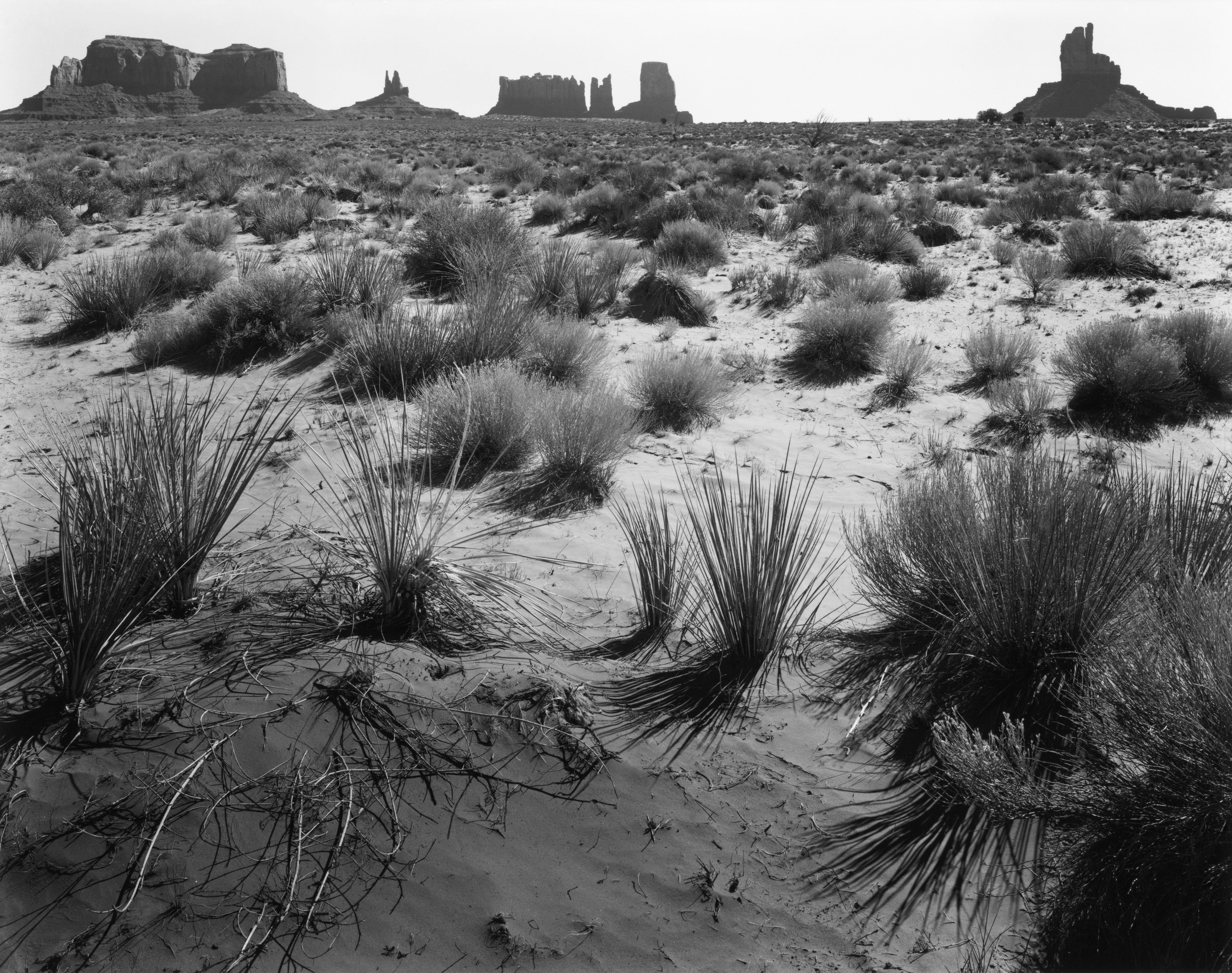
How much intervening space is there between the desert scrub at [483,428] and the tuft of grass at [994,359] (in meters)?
4.08

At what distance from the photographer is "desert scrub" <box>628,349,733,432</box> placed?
22.2 ft

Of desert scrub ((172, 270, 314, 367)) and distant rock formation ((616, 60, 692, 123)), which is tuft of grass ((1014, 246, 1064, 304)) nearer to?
desert scrub ((172, 270, 314, 367))

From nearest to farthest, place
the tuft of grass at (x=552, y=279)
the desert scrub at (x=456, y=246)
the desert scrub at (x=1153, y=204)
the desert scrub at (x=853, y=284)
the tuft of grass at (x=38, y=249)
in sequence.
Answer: the tuft of grass at (x=552, y=279) → the desert scrub at (x=853, y=284) → the desert scrub at (x=456, y=246) → the tuft of grass at (x=38, y=249) → the desert scrub at (x=1153, y=204)

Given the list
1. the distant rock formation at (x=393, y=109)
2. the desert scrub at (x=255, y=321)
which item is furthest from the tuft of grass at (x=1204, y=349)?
the distant rock formation at (x=393, y=109)

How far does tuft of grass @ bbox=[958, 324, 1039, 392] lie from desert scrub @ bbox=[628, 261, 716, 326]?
2844 mm

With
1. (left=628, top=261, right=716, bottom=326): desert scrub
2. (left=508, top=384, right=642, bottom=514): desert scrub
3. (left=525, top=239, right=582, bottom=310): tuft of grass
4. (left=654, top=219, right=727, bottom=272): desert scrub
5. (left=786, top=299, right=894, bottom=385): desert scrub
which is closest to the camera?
(left=508, top=384, right=642, bottom=514): desert scrub

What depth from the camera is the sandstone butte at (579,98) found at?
13612 cm

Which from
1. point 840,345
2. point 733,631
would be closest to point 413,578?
point 733,631

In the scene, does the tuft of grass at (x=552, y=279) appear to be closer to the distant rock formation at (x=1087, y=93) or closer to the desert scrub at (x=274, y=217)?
the desert scrub at (x=274, y=217)

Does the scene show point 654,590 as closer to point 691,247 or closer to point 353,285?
point 353,285

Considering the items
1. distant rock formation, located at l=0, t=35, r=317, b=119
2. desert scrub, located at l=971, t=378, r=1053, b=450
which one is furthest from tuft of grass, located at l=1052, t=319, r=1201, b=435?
distant rock formation, located at l=0, t=35, r=317, b=119

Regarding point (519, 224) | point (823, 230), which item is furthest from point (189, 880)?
point (519, 224)

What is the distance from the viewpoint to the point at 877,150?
94.4 feet

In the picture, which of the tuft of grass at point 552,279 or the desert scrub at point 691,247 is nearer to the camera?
the tuft of grass at point 552,279
